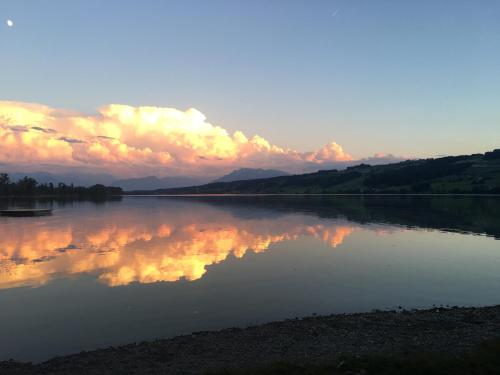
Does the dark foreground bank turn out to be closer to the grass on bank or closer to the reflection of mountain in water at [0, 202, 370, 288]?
the grass on bank

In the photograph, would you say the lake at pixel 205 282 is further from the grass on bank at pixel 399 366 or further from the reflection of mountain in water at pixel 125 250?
the grass on bank at pixel 399 366

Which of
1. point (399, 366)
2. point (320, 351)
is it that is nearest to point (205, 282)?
point (320, 351)

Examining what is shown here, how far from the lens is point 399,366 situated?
15.2m

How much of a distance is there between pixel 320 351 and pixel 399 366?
13.3 ft

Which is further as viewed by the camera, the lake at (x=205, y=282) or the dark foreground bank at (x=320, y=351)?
the lake at (x=205, y=282)

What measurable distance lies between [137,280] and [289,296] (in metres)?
14.3

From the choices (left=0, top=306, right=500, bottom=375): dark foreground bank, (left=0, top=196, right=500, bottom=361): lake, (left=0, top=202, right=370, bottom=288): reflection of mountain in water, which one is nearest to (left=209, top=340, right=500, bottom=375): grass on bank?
(left=0, top=306, right=500, bottom=375): dark foreground bank

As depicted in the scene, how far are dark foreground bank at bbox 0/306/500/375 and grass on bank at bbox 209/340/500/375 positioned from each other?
0.11ft

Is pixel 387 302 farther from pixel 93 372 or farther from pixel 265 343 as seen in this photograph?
pixel 93 372

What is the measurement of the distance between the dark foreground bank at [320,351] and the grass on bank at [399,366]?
35 mm

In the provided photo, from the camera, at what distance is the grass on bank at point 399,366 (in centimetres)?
1460

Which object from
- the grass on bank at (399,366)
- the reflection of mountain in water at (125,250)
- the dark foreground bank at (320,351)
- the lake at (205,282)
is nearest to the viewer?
the grass on bank at (399,366)

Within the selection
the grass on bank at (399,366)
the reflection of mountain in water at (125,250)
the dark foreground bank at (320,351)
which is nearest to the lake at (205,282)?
the reflection of mountain in water at (125,250)

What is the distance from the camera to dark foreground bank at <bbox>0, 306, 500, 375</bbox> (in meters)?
15.3
